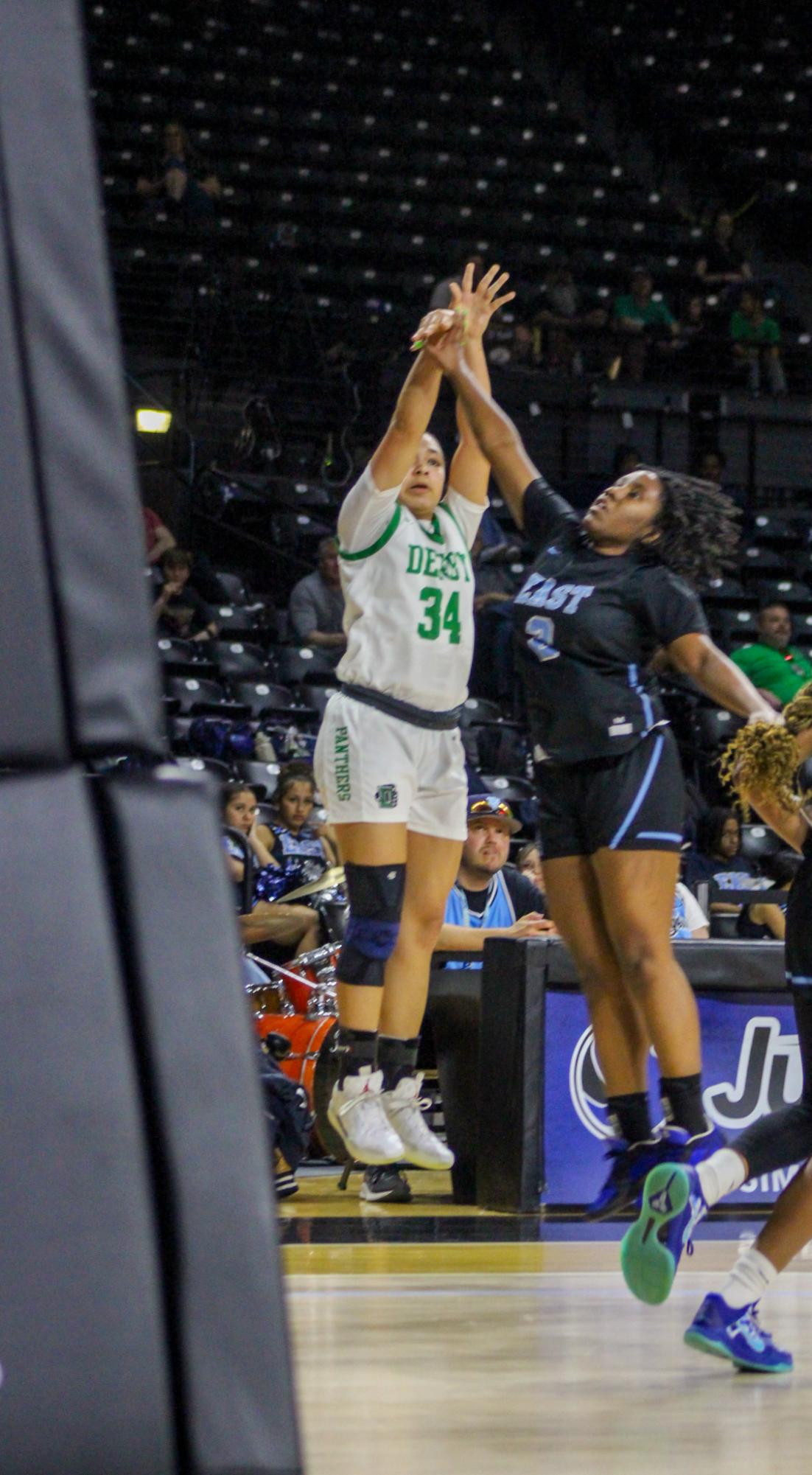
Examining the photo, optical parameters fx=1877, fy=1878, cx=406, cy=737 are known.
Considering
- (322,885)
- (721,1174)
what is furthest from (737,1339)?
(322,885)

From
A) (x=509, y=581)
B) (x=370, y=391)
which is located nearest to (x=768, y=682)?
(x=509, y=581)

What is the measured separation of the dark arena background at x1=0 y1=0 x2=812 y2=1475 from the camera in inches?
55.4

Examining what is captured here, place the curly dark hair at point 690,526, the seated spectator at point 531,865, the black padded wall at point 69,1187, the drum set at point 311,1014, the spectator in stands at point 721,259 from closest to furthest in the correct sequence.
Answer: the black padded wall at point 69,1187, the curly dark hair at point 690,526, the drum set at point 311,1014, the seated spectator at point 531,865, the spectator in stands at point 721,259

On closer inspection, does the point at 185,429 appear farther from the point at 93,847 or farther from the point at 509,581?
the point at 93,847

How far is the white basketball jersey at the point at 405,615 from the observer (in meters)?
4.86

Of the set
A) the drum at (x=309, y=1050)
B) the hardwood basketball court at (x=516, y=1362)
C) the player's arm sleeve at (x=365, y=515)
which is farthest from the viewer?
the drum at (x=309, y=1050)

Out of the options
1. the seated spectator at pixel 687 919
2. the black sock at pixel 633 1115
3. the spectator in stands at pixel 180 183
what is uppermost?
the spectator in stands at pixel 180 183

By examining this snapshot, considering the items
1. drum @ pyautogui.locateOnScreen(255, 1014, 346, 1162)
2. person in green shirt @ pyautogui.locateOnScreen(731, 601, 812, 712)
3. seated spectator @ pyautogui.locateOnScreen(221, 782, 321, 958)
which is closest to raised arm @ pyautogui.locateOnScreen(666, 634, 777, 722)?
drum @ pyautogui.locateOnScreen(255, 1014, 346, 1162)

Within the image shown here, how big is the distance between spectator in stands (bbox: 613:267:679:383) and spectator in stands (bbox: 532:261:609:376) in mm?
188

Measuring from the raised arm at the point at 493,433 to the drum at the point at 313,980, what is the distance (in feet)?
8.72

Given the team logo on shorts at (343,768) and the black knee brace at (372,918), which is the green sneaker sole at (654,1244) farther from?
the team logo on shorts at (343,768)

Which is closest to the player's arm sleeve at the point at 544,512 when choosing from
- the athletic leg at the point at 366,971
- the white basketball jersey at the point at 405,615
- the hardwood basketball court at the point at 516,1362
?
the white basketball jersey at the point at 405,615

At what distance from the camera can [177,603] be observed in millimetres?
11070

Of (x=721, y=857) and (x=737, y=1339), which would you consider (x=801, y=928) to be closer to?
(x=737, y=1339)
